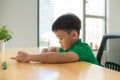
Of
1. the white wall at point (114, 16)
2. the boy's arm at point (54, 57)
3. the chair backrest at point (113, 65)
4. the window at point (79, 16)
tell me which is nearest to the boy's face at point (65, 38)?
the boy's arm at point (54, 57)

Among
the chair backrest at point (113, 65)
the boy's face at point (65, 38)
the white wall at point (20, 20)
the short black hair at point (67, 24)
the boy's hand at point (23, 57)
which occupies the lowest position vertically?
the chair backrest at point (113, 65)

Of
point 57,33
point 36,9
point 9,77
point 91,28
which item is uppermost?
point 36,9

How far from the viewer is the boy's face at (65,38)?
103 cm

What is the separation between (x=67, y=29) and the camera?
1.03 metres

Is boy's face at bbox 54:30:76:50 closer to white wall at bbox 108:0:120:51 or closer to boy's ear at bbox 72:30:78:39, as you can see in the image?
boy's ear at bbox 72:30:78:39

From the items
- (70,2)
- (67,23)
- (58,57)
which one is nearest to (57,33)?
(67,23)

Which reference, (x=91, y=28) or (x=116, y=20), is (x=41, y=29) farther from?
(x=116, y=20)

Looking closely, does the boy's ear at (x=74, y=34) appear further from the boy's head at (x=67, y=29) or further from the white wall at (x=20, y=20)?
the white wall at (x=20, y=20)

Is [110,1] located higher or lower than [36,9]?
higher

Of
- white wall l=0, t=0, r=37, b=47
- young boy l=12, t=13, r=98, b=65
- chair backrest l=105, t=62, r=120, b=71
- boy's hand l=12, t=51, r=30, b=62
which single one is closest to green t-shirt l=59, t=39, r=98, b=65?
young boy l=12, t=13, r=98, b=65

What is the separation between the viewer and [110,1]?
429 cm

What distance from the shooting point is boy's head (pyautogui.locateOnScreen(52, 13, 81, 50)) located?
103 cm

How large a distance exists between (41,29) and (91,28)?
1225mm

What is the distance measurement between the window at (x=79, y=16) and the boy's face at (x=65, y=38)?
2514 millimetres
